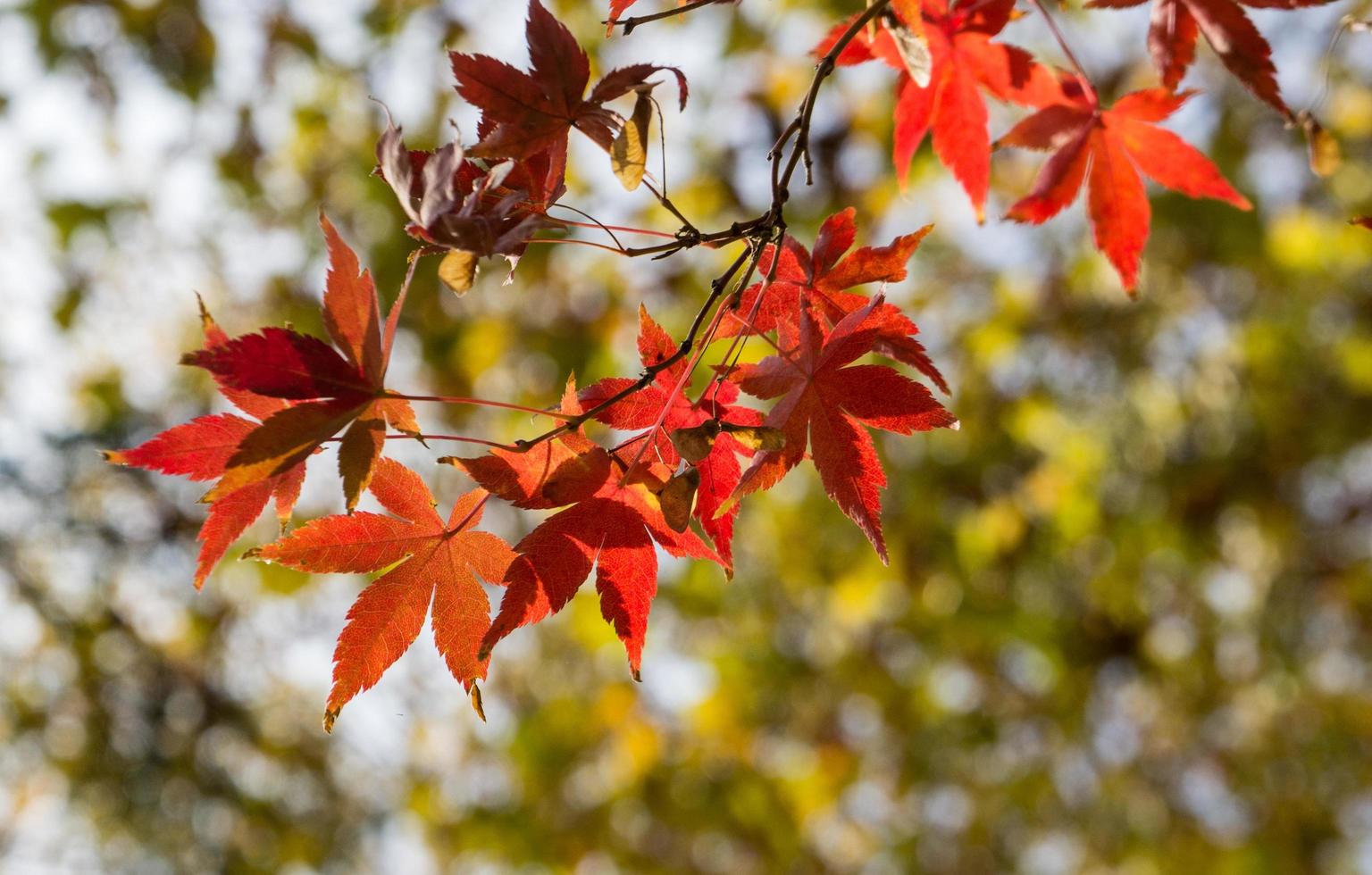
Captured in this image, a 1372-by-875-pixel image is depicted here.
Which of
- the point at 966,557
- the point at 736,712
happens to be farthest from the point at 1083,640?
the point at 736,712

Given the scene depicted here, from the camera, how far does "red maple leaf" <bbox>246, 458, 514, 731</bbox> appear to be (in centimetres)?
85

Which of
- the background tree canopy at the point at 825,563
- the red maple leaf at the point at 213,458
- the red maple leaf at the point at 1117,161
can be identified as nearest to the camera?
the red maple leaf at the point at 213,458

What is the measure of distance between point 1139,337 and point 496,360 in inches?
96.0

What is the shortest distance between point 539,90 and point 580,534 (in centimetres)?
34

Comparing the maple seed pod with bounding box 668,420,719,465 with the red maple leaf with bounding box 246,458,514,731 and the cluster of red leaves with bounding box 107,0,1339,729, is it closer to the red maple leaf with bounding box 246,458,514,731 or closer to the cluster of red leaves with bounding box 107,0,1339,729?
the cluster of red leaves with bounding box 107,0,1339,729

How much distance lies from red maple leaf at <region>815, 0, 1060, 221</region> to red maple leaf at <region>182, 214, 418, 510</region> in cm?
56

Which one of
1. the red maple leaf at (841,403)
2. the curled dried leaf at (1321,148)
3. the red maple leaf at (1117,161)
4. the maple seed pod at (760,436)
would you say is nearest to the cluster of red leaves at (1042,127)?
the red maple leaf at (1117,161)

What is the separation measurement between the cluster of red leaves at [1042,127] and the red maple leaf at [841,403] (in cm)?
25

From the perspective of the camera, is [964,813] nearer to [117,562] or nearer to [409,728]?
[409,728]

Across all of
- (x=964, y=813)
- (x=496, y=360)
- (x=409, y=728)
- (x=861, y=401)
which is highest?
(x=496, y=360)

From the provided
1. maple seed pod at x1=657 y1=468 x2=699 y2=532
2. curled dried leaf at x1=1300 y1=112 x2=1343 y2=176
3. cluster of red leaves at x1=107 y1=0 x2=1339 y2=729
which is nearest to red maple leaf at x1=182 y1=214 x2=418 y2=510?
cluster of red leaves at x1=107 y1=0 x2=1339 y2=729

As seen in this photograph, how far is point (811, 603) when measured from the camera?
15.1ft

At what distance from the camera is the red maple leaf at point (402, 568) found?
2.78 ft

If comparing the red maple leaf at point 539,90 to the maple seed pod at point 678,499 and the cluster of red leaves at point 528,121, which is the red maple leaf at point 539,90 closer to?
the cluster of red leaves at point 528,121
